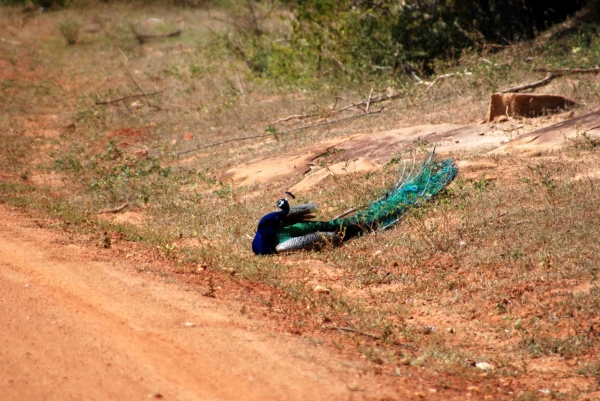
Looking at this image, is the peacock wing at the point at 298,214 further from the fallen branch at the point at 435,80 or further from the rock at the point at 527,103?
the fallen branch at the point at 435,80

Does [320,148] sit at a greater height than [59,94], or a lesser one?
greater

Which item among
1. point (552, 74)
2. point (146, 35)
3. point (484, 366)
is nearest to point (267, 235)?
point (484, 366)

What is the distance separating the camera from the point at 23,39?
22.0 metres

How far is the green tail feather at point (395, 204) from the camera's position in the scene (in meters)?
6.74

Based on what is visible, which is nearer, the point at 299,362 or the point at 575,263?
the point at 299,362

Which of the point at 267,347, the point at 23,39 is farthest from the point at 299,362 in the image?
the point at 23,39

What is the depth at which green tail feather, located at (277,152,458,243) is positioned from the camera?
6741 millimetres

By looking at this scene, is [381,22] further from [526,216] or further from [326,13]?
[526,216]

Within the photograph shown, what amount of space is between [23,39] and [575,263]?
20337 mm

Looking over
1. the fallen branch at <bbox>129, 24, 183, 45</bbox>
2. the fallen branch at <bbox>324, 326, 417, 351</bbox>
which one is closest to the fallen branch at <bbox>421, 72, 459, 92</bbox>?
the fallen branch at <bbox>324, 326, 417, 351</bbox>

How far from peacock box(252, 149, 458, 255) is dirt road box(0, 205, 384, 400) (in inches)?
56.1

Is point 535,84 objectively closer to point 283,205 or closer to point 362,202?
point 362,202

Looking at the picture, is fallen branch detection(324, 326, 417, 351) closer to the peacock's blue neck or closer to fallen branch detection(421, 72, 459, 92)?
the peacock's blue neck

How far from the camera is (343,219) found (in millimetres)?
6883
